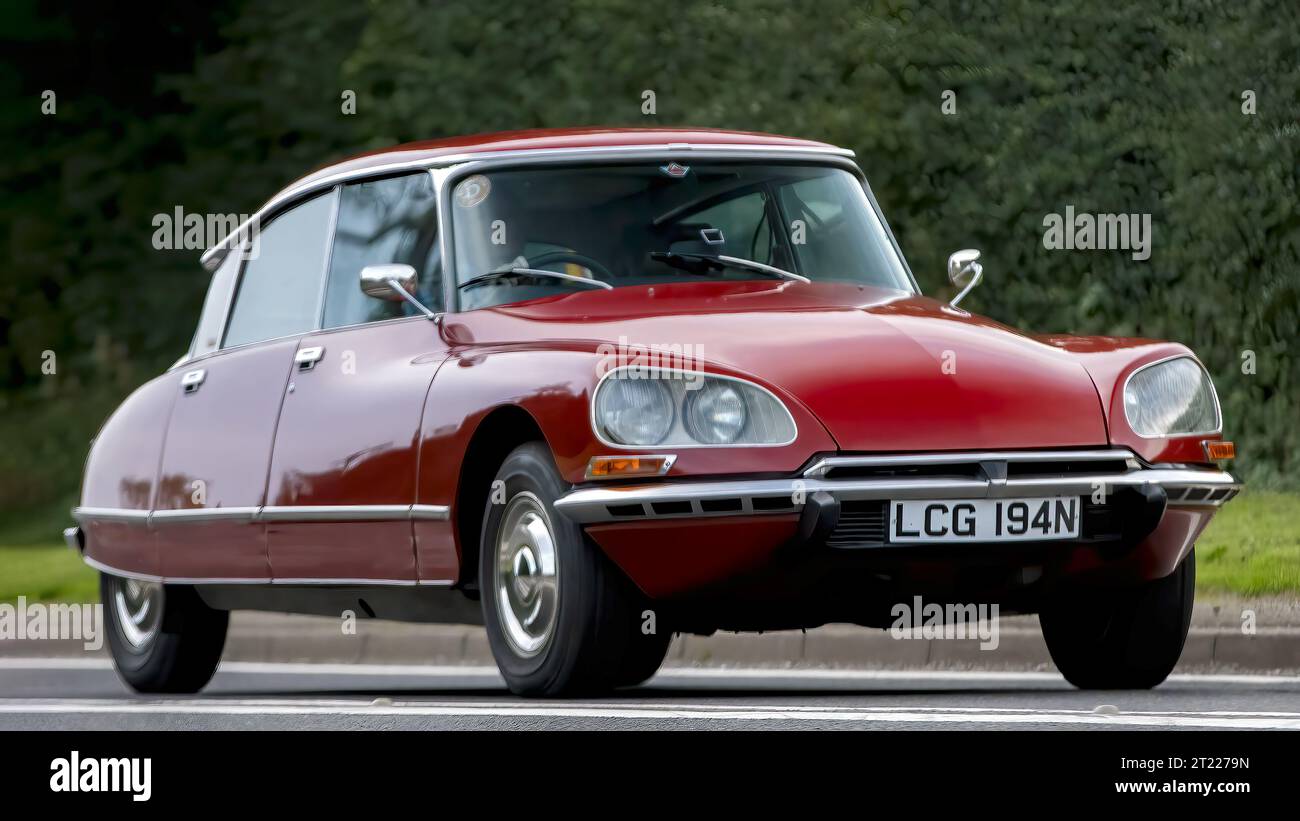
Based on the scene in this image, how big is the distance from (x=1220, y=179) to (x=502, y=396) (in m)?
10.7

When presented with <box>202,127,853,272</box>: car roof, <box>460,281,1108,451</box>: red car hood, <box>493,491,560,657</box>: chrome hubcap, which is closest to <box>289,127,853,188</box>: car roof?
<box>202,127,853,272</box>: car roof

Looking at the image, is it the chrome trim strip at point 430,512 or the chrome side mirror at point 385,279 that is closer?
the chrome trim strip at point 430,512

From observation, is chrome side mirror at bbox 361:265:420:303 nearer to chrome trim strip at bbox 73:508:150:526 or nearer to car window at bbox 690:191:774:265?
car window at bbox 690:191:774:265

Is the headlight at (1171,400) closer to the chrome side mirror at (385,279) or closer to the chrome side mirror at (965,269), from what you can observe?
the chrome side mirror at (965,269)

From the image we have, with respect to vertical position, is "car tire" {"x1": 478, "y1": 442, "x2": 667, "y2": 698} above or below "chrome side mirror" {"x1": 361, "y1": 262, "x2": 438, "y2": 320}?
below

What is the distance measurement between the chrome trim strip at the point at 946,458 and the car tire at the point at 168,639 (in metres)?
3.67

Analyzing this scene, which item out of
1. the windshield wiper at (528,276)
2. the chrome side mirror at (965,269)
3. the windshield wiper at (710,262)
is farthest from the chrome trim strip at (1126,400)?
the windshield wiper at (528,276)

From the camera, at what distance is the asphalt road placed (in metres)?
6.44

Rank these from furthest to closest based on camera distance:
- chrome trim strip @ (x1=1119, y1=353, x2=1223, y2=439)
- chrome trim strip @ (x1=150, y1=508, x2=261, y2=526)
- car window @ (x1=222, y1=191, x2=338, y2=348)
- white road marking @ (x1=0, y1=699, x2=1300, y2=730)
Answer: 1. car window @ (x1=222, y1=191, x2=338, y2=348)
2. chrome trim strip @ (x1=150, y1=508, x2=261, y2=526)
3. chrome trim strip @ (x1=1119, y1=353, x2=1223, y2=439)
4. white road marking @ (x1=0, y1=699, x2=1300, y2=730)

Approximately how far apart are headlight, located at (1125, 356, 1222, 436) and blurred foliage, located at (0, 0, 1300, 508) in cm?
897

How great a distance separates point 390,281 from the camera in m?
7.80

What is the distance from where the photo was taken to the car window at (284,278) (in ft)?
28.9

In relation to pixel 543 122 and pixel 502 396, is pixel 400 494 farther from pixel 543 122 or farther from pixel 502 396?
pixel 543 122

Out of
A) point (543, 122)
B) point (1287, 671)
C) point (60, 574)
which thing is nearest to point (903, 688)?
point (1287, 671)
